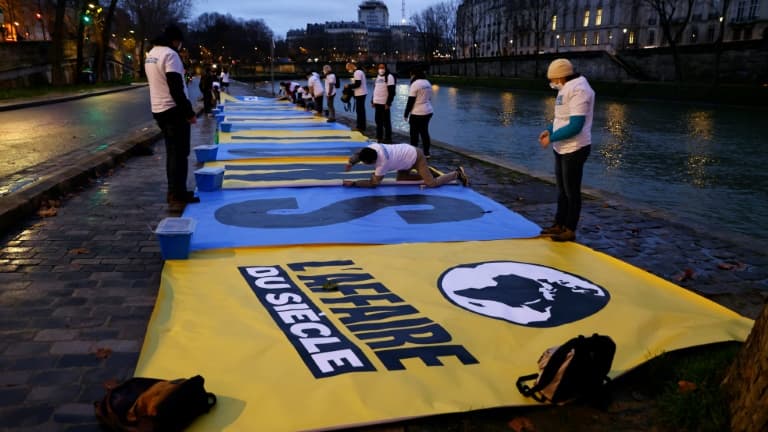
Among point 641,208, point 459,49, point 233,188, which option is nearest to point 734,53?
point 641,208

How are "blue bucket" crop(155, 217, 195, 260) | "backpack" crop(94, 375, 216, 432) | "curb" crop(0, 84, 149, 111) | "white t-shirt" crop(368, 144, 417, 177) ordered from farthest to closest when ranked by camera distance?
1. "curb" crop(0, 84, 149, 111)
2. "white t-shirt" crop(368, 144, 417, 177)
3. "blue bucket" crop(155, 217, 195, 260)
4. "backpack" crop(94, 375, 216, 432)

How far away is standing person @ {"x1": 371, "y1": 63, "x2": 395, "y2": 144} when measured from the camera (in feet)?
43.2

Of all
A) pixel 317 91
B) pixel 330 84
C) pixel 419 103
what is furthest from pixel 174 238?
pixel 317 91

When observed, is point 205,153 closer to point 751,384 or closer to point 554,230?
point 554,230

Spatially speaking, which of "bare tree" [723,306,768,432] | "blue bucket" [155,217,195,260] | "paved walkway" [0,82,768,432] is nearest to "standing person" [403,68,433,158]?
"paved walkway" [0,82,768,432]

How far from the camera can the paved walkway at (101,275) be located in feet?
9.87

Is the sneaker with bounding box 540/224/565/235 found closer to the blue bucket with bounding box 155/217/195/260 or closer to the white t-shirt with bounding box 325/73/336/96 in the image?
the blue bucket with bounding box 155/217/195/260

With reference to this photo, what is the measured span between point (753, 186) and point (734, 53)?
37707 mm

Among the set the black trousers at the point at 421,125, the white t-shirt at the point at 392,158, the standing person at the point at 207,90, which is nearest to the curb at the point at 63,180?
the white t-shirt at the point at 392,158

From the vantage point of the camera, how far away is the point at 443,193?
775 cm

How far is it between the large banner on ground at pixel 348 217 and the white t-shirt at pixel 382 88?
567 cm

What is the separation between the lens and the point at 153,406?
2.52 meters

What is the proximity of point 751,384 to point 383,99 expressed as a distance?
11.4m

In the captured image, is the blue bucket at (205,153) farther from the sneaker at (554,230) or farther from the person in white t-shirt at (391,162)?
the sneaker at (554,230)
